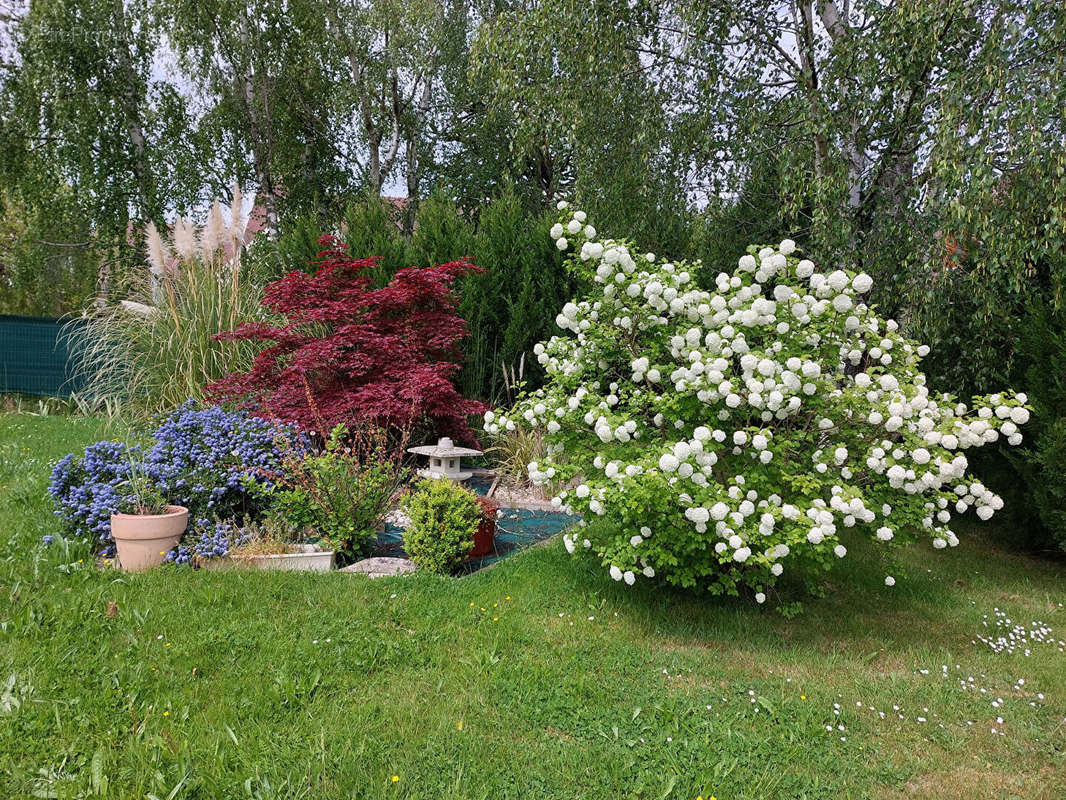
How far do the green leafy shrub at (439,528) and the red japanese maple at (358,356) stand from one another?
1.17 metres

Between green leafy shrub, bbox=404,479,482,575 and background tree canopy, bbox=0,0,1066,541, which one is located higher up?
background tree canopy, bbox=0,0,1066,541

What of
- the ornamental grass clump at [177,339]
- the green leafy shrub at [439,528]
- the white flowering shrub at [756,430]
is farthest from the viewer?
the ornamental grass clump at [177,339]

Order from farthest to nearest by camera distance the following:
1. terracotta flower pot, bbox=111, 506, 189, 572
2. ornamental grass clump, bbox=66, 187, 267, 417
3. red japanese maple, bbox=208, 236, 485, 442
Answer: ornamental grass clump, bbox=66, 187, 267, 417 < red japanese maple, bbox=208, 236, 485, 442 < terracotta flower pot, bbox=111, 506, 189, 572

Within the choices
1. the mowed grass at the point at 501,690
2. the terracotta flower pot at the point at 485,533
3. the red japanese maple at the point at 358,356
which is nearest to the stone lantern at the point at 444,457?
the red japanese maple at the point at 358,356

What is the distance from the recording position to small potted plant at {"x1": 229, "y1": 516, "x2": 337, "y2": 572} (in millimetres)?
3660

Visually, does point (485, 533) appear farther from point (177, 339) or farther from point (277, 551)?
point (177, 339)

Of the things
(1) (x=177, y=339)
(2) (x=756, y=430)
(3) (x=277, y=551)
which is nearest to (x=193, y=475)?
(3) (x=277, y=551)

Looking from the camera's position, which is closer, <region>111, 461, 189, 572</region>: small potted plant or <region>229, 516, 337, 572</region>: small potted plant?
<region>111, 461, 189, 572</region>: small potted plant

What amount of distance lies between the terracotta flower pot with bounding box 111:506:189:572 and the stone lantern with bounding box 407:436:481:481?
1619 mm

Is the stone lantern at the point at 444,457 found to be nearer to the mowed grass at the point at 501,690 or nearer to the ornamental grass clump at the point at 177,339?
the mowed grass at the point at 501,690

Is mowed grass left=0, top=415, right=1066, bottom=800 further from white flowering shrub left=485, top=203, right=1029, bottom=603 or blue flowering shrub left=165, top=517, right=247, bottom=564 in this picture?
white flowering shrub left=485, top=203, right=1029, bottom=603

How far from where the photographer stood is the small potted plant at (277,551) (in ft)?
12.0

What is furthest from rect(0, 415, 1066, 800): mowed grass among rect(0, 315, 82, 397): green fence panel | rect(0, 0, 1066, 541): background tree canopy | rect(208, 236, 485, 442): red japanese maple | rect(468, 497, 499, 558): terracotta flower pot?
rect(0, 315, 82, 397): green fence panel

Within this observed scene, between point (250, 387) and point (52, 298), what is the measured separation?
16738 mm
